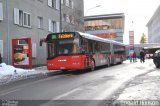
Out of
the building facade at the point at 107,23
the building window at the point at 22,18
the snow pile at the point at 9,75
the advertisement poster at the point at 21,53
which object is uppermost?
the building facade at the point at 107,23

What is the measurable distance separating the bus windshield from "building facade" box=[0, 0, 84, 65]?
225 inches

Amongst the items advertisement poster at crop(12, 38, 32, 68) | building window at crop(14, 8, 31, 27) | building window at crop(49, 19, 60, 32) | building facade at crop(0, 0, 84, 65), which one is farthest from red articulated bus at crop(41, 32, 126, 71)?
building window at crop(49, 19, 60, 32)

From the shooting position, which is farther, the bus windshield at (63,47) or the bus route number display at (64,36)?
the bus route number display at (64,36)

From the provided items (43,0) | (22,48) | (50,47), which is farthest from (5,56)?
(43,0)

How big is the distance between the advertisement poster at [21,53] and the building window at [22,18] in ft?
14.5

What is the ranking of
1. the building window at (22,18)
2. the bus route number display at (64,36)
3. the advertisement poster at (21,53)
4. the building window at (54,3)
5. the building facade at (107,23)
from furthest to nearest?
the building facade at (107,23)
the building window at (54,3)
the building window at (22,18)
the advertisement poster at (21,53)
the bus route number display at (64,36)

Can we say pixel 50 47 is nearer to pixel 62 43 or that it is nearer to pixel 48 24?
pixel 62 43

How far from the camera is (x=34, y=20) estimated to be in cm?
3972

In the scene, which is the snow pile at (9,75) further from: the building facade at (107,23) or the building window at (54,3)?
the building facade at (107,23)

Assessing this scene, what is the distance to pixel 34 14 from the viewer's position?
3981cm

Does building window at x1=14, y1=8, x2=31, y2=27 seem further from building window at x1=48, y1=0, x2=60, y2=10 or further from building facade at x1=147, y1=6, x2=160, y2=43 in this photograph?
building facade at x1=147, y1=6, x2=160, y2=43

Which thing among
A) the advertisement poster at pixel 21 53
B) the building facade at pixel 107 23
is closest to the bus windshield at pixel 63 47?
the advertisement poster at pixel 21 53

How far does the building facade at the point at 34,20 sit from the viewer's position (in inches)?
1298

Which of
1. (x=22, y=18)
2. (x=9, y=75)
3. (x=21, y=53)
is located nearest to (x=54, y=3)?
(x=22, y=18)
